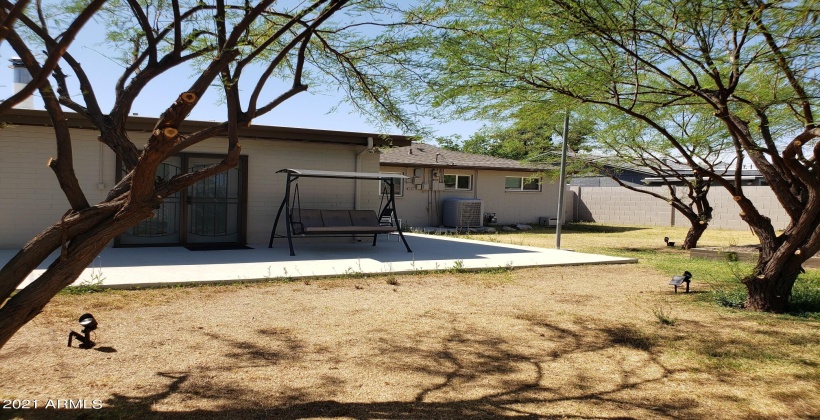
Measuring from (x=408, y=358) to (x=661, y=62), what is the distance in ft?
14.5

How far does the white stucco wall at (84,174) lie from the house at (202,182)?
2 centimetres

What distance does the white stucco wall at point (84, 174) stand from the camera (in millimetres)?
10070

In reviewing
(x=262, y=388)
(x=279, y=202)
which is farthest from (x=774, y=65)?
(x=279, y=202)

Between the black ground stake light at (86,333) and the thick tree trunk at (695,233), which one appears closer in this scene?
the black ground stake light at (86,333)

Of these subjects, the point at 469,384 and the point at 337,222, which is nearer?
the point at 469,384

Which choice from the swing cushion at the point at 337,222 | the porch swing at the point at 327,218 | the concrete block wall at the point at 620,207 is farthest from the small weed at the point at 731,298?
the concrete block wall at the point at 620,207

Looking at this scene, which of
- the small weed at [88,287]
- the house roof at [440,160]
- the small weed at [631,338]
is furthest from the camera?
the house roof at [440,160]

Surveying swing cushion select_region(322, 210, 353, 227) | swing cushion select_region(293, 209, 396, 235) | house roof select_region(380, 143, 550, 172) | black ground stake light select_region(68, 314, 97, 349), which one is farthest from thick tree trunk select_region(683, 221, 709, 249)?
black ground stake light select_region(68, 314, 97, 349)

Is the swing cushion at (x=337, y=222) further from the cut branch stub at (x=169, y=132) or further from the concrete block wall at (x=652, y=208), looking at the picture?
the concrete block wall at (x=652, y=208)

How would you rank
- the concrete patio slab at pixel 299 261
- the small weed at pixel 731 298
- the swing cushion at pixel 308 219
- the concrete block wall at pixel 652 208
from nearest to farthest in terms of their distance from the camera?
the small weed at pixel 731 298 < the concrete patio slab at pixel 299 261 < the swing cushion at pixel 308 219 < the concrete block wall at pixel 652 208

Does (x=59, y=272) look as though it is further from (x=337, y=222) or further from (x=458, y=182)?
(x=458, y=182)

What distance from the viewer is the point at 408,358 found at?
4.62 m

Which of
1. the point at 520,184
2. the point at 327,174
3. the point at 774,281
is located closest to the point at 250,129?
the point at 327,174

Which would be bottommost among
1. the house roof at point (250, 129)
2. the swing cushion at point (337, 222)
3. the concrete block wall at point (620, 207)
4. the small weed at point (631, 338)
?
the small weed at point (631, 338)
